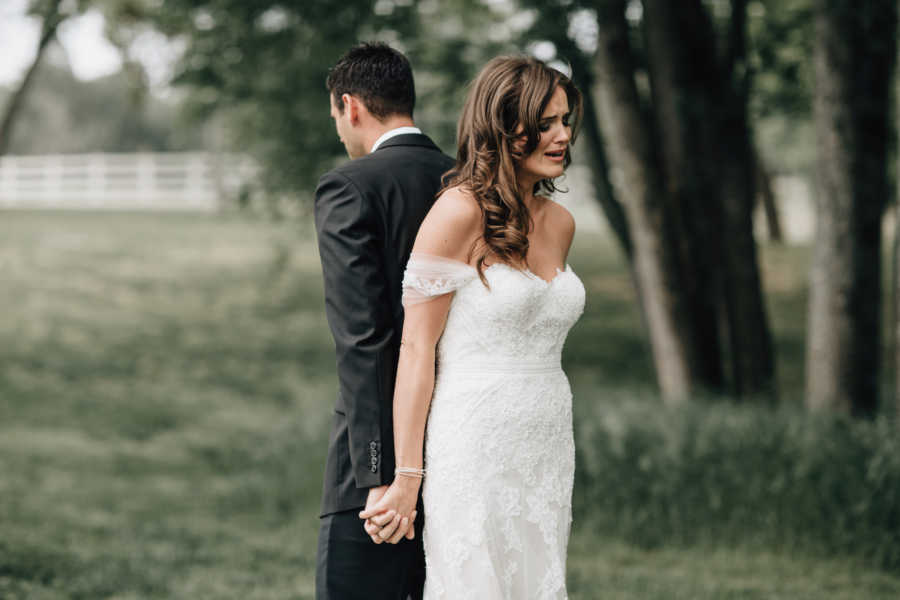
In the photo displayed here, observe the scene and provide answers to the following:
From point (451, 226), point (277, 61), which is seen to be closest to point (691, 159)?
point (277, 61)

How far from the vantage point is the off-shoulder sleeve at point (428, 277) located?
2705mm

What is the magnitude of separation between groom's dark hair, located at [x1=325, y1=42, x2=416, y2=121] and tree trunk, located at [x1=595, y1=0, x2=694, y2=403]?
551 centimetres

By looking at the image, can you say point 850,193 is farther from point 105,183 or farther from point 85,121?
point 85,121

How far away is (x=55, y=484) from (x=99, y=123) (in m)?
29.6

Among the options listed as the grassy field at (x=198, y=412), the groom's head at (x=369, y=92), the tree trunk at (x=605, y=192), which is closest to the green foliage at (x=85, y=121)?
the grassy field at (x=198, y=412)

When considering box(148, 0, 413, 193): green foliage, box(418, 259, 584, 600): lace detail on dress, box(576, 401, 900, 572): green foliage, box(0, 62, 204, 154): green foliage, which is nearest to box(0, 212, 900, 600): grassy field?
box(576, 401, 900, 572): green foliage

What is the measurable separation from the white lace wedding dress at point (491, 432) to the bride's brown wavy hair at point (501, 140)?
3.7 inches

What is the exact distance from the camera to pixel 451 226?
2.73 metres

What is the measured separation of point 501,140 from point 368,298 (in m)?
0.56

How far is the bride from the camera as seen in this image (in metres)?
2.74

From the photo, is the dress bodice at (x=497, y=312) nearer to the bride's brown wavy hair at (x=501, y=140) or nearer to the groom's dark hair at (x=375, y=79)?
the bride's brown wavy hair at (x=501, y=140)

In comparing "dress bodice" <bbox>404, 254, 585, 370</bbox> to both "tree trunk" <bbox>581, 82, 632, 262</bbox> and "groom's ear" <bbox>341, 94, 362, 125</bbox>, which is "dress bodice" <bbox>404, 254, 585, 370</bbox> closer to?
"groom's ear" <bbox>341, 94, 362, 125</bbox>

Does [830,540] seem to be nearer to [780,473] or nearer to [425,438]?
[780,473]

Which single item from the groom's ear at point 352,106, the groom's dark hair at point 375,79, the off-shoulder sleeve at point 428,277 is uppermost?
the groom's dark hair at point 375,79
